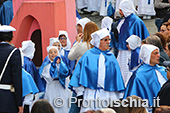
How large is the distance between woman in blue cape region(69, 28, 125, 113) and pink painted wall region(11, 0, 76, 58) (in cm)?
365

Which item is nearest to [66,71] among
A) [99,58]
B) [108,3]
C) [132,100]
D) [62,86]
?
[62,86]

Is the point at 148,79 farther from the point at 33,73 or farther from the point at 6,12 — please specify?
the point at 6,12

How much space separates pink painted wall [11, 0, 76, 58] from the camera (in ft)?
33.7

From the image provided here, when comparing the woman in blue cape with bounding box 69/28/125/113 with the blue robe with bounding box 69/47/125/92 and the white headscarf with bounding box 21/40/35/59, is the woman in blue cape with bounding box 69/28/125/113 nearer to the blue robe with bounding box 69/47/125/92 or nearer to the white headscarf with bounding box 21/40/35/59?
the blue robe with bounding box 69/47/125/92

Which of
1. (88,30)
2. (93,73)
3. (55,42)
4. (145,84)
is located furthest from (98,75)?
(55,42)

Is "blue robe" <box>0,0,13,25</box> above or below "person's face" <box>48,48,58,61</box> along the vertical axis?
above

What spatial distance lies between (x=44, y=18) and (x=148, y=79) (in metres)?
4.61

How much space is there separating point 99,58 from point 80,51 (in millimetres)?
914

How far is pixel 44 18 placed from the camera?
10359mm

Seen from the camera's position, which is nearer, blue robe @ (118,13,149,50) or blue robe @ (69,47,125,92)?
blue robe @ (69,47,125,92)

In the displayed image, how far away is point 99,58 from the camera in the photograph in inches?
263

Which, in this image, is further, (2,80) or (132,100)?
(2,80)

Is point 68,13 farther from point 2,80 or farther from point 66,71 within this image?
point 2,80

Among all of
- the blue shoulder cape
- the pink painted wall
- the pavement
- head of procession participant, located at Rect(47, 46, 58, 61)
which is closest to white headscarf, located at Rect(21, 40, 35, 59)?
head of procession participant, located at Rect(47, 46, 58, 61)
